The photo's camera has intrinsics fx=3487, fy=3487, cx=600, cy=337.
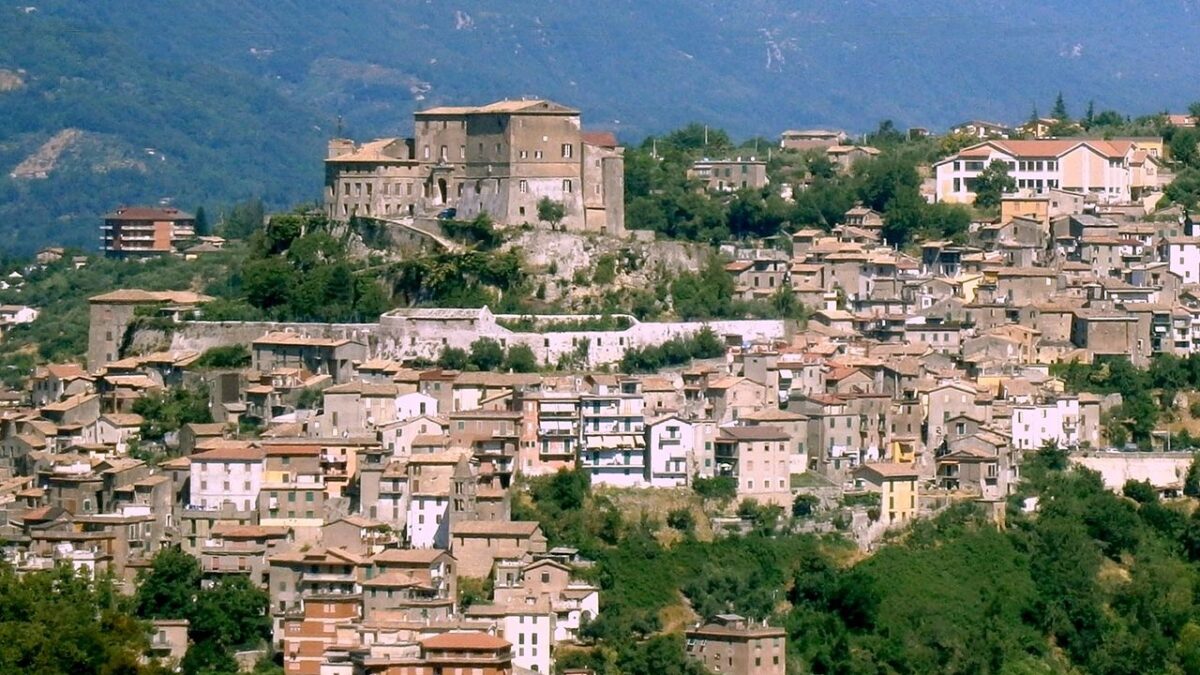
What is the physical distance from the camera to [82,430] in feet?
189

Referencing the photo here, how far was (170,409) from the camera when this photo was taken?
190 feet

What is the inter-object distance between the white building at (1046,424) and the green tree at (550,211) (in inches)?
375

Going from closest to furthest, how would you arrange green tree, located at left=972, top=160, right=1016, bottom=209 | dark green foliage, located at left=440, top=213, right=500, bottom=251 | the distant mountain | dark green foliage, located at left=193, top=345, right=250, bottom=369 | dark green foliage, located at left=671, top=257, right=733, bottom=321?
dark green foliage, located at left=193, top=345, right=250, bottom=369
dark green foliage, located at left=671, top=257, right=733, bottom=321
dark green foliage, located at left=440, top=213, right=500, bottom=251
green tree, located at left=972, top=160, right=1016, bottom=209
the distant mountain

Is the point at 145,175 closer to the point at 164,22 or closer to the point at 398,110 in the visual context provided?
the point at 398,110

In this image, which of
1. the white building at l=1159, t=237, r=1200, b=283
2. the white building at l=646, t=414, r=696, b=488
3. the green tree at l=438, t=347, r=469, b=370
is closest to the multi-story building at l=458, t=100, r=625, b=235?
the green tree at l=438, t=347, r=469, b=370

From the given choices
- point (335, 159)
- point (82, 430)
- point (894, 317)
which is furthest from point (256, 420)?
point (894, 317)

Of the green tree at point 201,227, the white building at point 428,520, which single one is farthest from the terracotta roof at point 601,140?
the green tree at point 201,227

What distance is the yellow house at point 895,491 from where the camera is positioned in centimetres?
5469

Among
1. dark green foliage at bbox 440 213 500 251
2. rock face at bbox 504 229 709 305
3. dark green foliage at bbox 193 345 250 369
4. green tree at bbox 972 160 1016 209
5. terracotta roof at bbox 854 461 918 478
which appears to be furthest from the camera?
green tree at bbox 972 160 1016 209

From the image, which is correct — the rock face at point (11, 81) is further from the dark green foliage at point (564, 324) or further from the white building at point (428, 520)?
the white building at point (428, 520)

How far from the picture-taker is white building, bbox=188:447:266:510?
5322cm

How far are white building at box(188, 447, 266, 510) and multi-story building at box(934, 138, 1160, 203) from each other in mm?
21733

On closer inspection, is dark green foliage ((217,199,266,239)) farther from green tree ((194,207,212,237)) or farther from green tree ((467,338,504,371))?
green tree ((467,338,504,371))

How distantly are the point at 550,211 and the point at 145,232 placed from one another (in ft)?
83.8
